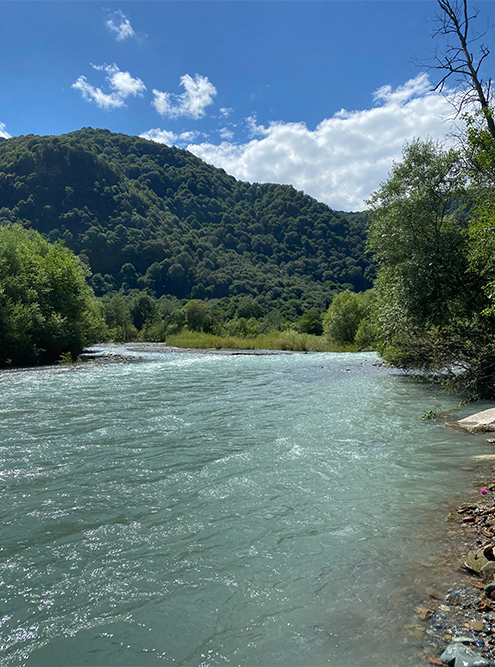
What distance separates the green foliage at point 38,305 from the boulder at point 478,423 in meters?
30.0

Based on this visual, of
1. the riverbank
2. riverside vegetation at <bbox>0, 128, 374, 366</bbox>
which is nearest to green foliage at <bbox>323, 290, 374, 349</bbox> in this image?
the riverbank

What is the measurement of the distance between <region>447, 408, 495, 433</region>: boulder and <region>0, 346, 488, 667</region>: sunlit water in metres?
0.70

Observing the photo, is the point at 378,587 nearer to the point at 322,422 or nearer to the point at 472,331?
the point at 322,422

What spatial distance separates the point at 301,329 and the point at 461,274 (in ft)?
236

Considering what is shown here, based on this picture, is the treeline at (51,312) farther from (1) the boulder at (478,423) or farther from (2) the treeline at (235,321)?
(1) the boulder at (478,423)

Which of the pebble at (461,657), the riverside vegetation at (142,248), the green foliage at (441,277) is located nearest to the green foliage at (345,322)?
the green foliage at (441,277)

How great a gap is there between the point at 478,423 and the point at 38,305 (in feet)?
112

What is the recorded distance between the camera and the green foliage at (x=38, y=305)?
3116cm

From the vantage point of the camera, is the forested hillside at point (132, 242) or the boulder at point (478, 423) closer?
the boulder at point (478, 423)

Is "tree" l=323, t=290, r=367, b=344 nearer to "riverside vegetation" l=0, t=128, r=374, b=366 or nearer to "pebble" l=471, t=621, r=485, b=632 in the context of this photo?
"pebble" l=471, t=621, r=485, b=632

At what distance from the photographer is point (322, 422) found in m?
13.1

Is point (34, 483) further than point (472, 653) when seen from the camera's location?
Yes

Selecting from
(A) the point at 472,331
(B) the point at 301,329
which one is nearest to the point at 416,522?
(A) the point at 472,331

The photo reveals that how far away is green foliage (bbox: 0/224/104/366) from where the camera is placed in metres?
31.2
